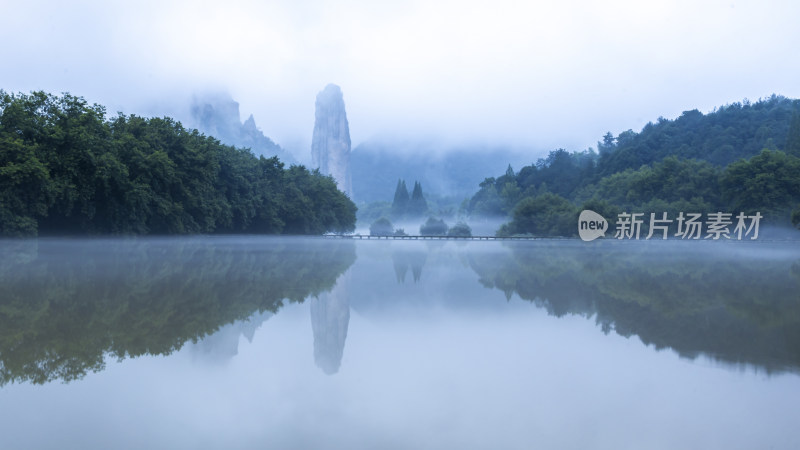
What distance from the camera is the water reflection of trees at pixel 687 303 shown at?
624 cm

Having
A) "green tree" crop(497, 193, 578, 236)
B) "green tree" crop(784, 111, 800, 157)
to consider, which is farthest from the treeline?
"green tree" crop(784, 111, 800, 157)

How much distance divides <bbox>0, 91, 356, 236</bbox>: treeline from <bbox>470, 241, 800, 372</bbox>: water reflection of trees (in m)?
19.2

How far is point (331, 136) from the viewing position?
174625 millimetres

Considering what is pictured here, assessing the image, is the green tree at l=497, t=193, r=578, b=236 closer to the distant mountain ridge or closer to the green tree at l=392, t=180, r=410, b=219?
the distant mountain ridge

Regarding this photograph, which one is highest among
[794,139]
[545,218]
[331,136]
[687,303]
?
[331,136]

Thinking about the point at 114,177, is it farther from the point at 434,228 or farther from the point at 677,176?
the point at 434,228

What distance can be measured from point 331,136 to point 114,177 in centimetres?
14649

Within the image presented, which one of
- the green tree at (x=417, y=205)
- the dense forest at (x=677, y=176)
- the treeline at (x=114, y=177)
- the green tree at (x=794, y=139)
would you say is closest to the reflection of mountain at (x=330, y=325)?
the treeline at (x=114, y=177)

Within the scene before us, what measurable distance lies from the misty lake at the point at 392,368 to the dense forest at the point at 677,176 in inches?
1512

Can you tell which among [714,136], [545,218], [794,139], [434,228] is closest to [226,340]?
[545,218]

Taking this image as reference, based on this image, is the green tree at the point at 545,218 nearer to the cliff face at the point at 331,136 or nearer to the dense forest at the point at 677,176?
the dense forest at the point at 677,176

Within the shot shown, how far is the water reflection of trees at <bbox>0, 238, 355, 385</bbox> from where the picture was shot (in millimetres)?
5525

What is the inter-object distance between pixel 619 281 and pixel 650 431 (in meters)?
9.31

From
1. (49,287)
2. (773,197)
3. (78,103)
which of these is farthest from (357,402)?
(773,197)
